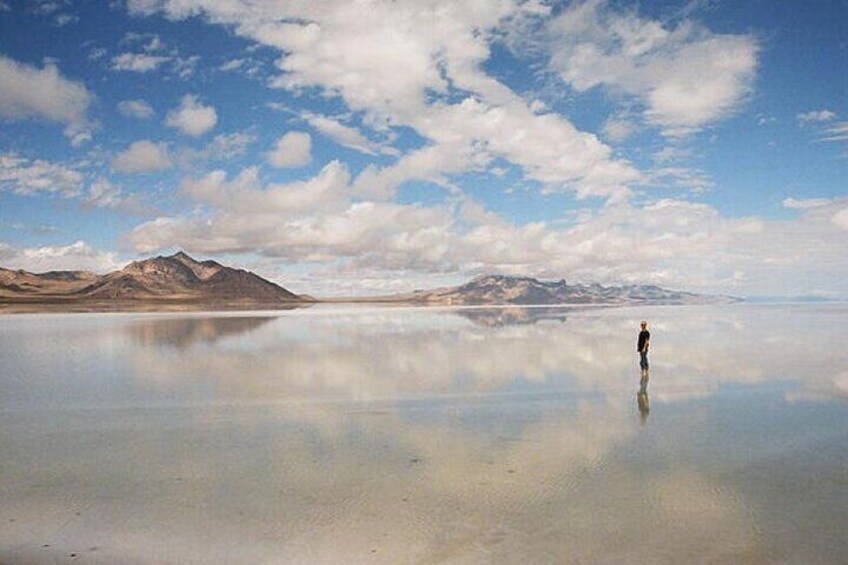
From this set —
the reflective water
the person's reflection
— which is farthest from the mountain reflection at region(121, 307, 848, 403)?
the person's reflection

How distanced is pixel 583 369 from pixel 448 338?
1637 centimetres

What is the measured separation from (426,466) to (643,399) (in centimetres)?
912

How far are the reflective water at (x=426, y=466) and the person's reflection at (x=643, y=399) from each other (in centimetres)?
12

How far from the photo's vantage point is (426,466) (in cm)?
1091

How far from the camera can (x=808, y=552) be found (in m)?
7.30

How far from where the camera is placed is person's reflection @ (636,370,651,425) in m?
15.4

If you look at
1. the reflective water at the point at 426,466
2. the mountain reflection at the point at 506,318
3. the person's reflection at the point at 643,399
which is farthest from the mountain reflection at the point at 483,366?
the mountain reflection at the point at 506,318

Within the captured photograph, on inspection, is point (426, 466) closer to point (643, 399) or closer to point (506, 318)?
point (643, 399)

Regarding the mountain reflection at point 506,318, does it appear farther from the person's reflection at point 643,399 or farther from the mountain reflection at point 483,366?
the person's reflection at point 643,399

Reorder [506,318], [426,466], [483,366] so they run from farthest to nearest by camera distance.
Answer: [506,318] → [483,366] → [426,466]

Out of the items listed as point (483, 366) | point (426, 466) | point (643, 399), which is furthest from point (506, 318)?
point (426, 466)

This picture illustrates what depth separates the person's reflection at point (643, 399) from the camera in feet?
50.5

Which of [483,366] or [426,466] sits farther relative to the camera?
[483,366]

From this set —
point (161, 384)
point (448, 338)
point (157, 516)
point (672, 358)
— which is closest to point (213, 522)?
point (157, 516)
